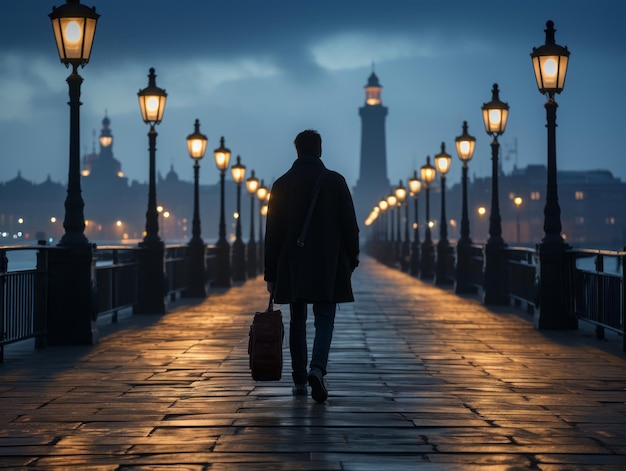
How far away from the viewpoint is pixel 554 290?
1509 cm

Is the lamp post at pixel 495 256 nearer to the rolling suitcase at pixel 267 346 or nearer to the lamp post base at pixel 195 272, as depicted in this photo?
the lamp post base at pixel 195 272

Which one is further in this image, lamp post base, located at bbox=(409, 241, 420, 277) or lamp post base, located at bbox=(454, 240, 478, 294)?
lamp post base, located at bbox=(409, 241, 420, 277)

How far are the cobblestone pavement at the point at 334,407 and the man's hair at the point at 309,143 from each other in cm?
183

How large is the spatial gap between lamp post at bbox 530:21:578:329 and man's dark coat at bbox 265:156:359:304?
24.9ft

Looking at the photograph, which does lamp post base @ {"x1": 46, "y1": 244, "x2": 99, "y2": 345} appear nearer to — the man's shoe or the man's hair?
the man's hair

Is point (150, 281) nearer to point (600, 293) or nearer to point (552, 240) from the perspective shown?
point (552, 240)

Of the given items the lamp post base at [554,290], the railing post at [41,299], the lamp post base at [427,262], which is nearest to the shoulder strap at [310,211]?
the railing post at [41,299]

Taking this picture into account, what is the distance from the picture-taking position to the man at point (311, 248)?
7.88 meters

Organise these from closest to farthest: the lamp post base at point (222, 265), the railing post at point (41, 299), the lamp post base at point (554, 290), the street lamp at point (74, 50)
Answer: the railing post at point (41, 299) → the street lamp at point (74, 50) → the lamp post base at point (554, 290) → the lamp post base at point (222, 265)

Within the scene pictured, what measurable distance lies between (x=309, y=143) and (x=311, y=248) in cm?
84

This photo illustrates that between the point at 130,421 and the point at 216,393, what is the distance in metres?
1.39

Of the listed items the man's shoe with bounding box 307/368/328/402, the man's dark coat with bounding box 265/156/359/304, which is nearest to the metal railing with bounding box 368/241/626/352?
the man's dark coat with bounding box 265/156/359/304

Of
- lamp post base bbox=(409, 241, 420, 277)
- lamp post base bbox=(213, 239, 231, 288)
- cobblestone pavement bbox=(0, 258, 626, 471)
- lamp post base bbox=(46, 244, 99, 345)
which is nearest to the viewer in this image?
cobblestone pavement bbox=(0, 258, 626, 471)

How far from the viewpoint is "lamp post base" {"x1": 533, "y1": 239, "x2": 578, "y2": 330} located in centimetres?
1501
